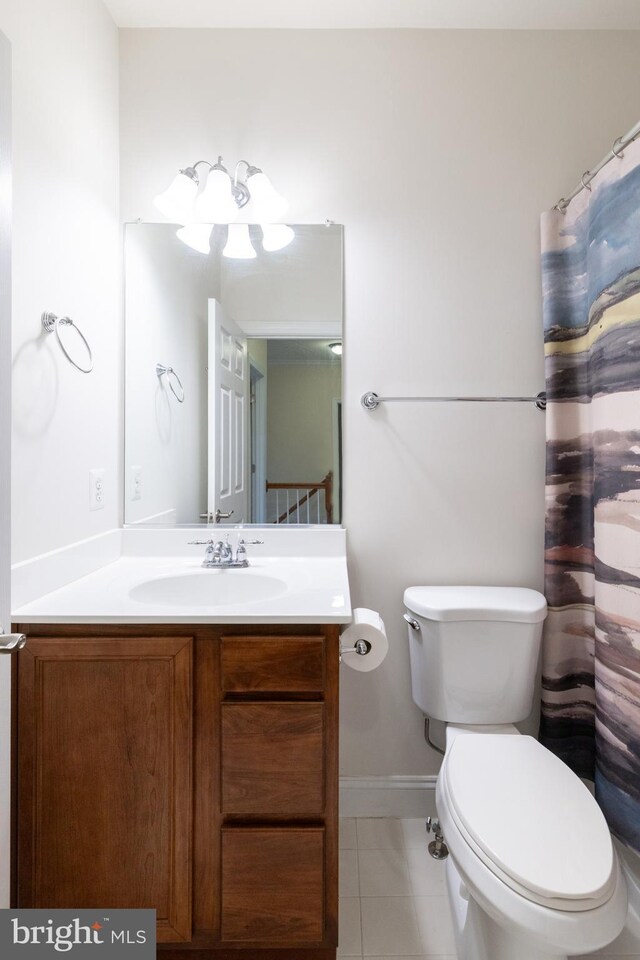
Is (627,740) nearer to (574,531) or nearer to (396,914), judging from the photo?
(574,531)

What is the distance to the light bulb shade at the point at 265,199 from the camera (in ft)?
5.34

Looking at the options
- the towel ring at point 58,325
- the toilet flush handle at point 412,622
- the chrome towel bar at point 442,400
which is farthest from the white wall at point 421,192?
the towel ring at point 58,325

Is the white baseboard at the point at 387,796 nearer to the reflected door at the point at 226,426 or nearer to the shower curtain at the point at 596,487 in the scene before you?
the shower curtain at the point at 596,487

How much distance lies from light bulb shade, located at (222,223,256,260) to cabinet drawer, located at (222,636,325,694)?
1.21 metres

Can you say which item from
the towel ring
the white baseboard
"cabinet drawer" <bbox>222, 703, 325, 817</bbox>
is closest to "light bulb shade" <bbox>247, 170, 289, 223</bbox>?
the towel ring

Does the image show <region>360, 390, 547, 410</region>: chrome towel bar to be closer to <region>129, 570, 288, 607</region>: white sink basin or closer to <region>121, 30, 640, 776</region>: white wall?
<region>121, 30, 640, 776</region>: white wall

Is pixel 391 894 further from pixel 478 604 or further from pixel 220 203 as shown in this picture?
pixel 220 203

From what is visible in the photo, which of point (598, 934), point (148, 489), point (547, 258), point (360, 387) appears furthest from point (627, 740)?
point (148, 489)

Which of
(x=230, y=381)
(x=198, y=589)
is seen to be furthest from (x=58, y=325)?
(x=198, y=589)

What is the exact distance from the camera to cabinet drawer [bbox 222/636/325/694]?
1155 millimetres

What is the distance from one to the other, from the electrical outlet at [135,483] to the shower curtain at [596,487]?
1.30 metres

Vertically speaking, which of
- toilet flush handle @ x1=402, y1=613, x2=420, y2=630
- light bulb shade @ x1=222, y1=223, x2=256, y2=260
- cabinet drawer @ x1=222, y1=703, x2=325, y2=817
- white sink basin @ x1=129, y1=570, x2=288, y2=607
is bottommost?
cabinet drawer @ x1=222, y1=703, x2=325, y2=817

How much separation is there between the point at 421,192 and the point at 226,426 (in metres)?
0.98

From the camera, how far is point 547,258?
1.68 meters
